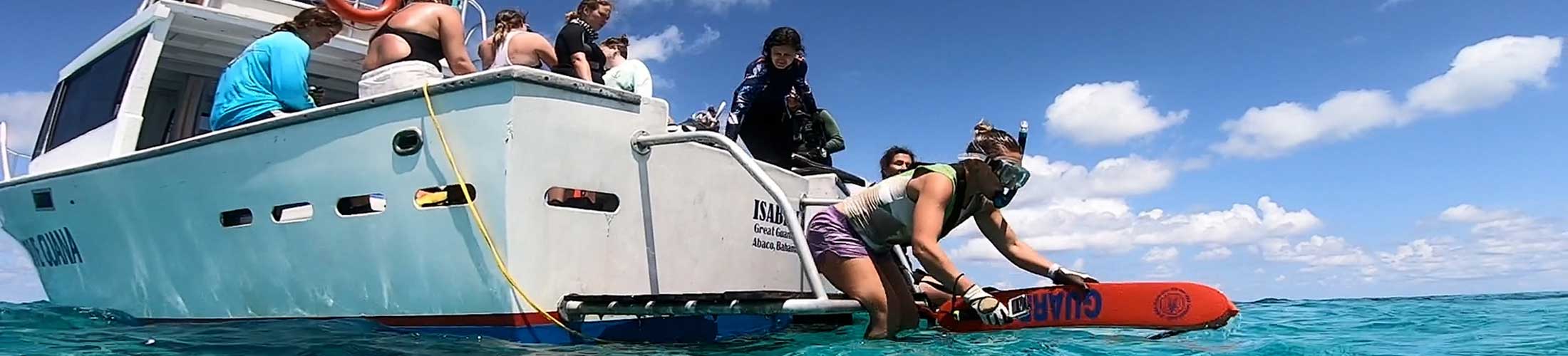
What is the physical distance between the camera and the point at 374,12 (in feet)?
25.1

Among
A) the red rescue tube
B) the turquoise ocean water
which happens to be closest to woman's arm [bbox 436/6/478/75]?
the turquoise ocean water

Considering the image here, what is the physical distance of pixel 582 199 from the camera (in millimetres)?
4387

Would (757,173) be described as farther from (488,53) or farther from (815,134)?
(815,134)

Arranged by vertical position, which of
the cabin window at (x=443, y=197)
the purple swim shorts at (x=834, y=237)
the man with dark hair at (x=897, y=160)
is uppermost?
the man with dark hair at (x=897, y=160)

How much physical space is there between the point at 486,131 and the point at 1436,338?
19.3ft

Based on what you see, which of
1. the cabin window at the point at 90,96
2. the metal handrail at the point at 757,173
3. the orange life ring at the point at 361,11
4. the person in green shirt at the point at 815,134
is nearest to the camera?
the metal handrail at the point at 757,173

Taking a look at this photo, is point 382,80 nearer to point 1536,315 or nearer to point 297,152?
point 297,152

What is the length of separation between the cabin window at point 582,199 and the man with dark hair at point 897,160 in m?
1.62

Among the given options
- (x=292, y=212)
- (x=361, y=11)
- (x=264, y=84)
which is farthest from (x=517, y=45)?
(x=361, y=11)

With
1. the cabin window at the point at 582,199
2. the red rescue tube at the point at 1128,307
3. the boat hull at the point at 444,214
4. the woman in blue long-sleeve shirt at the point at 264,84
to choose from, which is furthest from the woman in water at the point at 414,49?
the red rescue tube at the point at 1128,307

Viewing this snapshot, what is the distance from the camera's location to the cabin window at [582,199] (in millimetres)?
4227

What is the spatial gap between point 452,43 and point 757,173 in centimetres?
196

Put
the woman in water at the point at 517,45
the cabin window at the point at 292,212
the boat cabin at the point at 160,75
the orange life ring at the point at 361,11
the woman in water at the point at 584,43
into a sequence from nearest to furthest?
the cabin window at the point at 292,212
the woman in water at the point at 517,45
the woman in water at the point at 584,43
the boat cabin at the point at 160,75
the orange life ring at the point at 361,11

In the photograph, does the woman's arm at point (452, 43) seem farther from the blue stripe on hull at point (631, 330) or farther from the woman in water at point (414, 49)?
the blue stripe on hull at point (631, 330)
